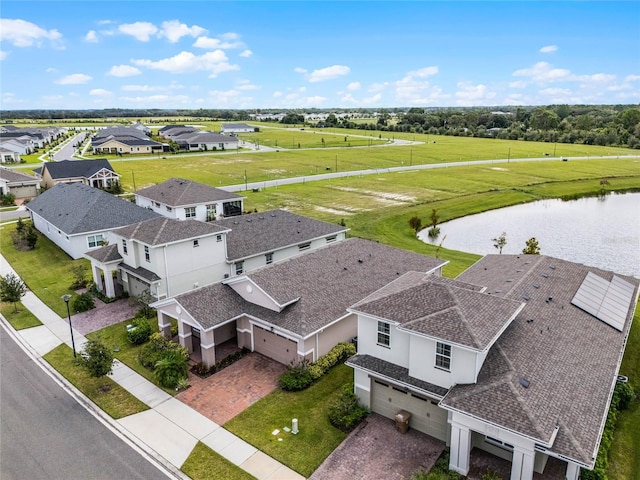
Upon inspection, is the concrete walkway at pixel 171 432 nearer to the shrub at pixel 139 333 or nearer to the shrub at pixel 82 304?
the shrub at pixel 139 333

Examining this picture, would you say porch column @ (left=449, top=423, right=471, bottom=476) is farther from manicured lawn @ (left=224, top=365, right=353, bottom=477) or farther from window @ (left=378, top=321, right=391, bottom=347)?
manicured lawn @ (left=224, top=365, right=353, bottom=477)

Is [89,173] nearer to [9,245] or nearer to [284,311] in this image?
[9,245]

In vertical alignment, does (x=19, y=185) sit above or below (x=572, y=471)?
above

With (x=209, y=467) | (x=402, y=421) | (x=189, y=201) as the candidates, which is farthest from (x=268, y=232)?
(x=209, y=467)

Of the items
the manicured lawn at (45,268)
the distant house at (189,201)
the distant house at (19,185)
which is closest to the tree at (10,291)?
the manicured lawn at (45,268)

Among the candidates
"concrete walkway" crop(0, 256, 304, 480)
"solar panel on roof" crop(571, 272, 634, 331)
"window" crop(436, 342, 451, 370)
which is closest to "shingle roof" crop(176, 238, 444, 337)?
"concrete walkway" crop(0, 256, 304, 480)

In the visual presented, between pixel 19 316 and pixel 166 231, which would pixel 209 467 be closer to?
pixel 166 231
